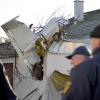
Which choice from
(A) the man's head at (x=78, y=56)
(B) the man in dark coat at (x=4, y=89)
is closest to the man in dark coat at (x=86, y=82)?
(B) the man in dark coat at (x=4, y=89)

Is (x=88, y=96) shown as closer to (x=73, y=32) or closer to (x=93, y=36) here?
(x=93, y=36)

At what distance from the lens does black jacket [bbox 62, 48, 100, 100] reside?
155 inches

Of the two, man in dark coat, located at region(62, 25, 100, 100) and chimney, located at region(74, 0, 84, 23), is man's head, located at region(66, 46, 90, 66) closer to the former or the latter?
man in dark coat, located at region(62, 25, 100, 100)

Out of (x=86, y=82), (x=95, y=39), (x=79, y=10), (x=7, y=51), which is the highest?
(x=95, y=39)

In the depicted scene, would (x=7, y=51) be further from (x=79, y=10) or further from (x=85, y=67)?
(x=85, y=67)

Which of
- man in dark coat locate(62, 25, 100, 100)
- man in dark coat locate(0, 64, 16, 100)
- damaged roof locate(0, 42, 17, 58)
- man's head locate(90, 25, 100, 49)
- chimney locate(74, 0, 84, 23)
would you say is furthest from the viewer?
chimney locate(74, 0, 84, 23)

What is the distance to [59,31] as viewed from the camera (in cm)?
1859

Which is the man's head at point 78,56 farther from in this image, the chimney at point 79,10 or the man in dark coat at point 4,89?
the chimney at point 79,10

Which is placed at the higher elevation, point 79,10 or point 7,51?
point 7,51

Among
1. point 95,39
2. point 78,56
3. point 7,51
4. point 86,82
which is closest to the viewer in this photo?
point 86,82

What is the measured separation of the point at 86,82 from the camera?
3.92 meters

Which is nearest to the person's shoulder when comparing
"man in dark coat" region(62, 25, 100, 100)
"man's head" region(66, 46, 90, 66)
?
"man in dark coat" region(62, 25, 100, 100)

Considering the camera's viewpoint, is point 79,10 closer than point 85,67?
No

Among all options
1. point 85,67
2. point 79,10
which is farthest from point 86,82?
point 79,10
